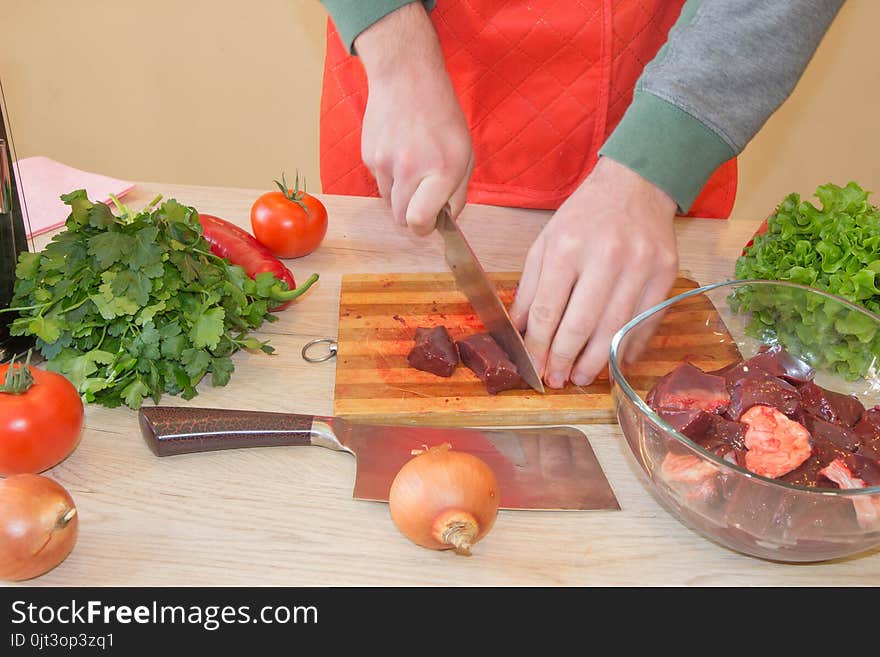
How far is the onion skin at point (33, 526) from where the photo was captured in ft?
3.62

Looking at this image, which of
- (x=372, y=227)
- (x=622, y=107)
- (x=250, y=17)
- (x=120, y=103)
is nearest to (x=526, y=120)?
(x=622, y=107)

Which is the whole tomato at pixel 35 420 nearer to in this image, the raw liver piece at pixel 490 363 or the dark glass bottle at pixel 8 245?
the dark glass bottle at pixel 8 245

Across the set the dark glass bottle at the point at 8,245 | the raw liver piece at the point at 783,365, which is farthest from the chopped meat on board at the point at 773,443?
the dark glass bottle at the point at 8,245

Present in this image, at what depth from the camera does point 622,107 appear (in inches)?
80.4

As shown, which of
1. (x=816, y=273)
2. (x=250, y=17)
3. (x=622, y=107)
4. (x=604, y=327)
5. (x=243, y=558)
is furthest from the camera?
(x=250, y=17)

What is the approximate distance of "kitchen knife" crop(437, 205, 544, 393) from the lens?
158cm

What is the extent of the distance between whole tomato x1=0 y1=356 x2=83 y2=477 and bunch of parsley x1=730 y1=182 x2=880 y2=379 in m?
1.21

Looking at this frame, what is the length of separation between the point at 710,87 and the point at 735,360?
527mm

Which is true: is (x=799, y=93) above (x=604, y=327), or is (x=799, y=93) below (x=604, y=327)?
below

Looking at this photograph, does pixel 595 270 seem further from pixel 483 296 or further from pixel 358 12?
pixel 358 12

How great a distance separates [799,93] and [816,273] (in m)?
2.54

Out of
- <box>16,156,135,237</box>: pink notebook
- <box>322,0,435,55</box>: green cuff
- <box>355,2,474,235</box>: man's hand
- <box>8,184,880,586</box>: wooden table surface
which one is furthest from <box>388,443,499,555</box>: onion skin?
<box>16,156,135,237</box>: pink notebook

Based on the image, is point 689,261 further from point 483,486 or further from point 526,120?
point 483,486

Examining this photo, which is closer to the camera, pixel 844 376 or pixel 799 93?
pixel 844 376
